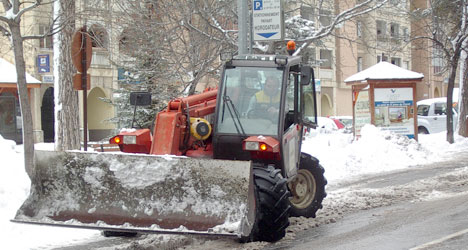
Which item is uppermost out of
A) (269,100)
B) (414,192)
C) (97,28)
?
(97,28)

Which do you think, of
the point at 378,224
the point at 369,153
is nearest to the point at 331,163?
the point at 369,153

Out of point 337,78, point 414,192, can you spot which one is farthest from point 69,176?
point 337,78

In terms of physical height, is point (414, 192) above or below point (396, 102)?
below

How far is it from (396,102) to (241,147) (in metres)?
13.3

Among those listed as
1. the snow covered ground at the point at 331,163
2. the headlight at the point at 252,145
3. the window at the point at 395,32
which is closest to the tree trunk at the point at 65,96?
the snow covered ground at the point at 331,163

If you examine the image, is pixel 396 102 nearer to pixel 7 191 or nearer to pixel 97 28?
pixel 97 28

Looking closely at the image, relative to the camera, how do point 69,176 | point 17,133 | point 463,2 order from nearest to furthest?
point 69,176
point 463,2
point 17,133

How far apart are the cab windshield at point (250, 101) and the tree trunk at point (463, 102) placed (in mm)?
18639

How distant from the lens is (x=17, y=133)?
32.1m

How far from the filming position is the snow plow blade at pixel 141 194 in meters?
6.45

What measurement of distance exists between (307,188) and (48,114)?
27074 millimetres

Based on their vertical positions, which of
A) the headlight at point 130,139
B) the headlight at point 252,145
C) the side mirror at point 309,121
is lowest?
the headlight at point 252,145

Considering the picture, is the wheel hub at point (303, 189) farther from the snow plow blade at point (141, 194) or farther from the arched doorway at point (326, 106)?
the arched doorway at point (326, 106)

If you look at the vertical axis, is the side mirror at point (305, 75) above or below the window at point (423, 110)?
above
